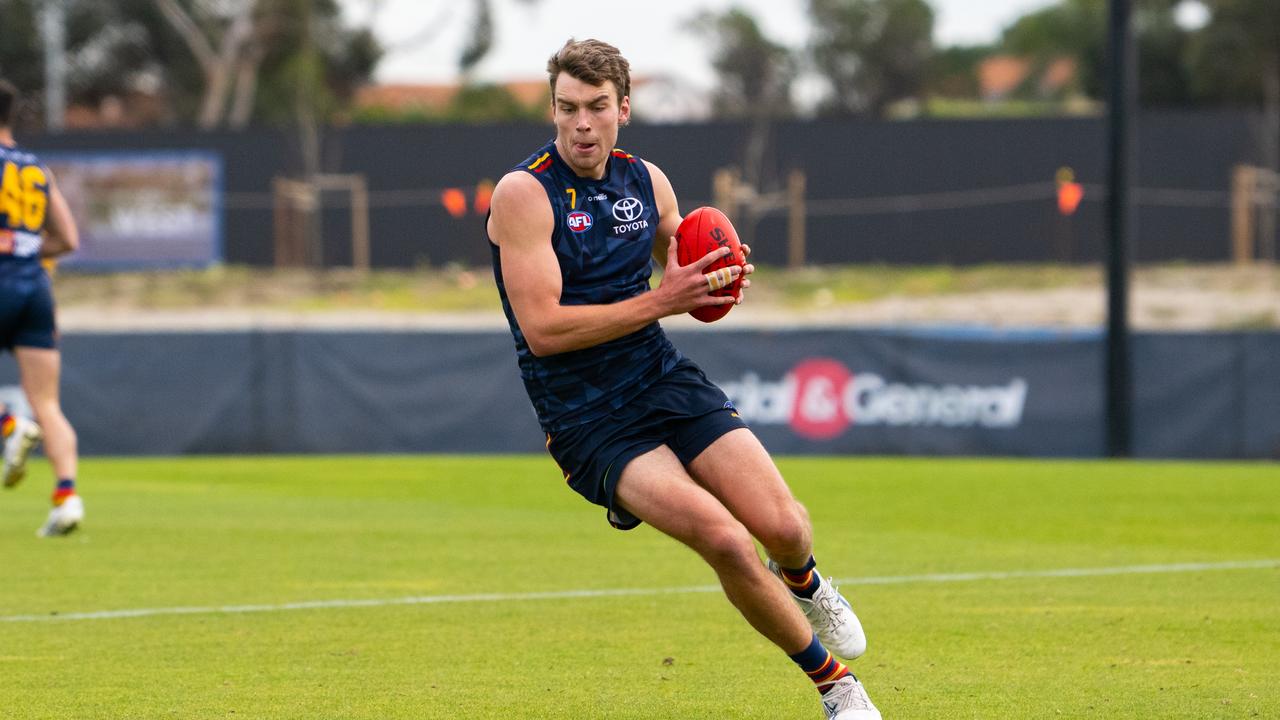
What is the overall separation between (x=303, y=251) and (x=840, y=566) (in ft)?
91.1

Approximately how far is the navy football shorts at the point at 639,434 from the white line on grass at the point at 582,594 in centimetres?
289

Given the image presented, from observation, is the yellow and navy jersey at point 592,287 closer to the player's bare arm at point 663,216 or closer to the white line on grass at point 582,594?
the player's bare arm at point 663,216

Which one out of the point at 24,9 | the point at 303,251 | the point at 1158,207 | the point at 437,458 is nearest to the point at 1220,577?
the point at 437,458

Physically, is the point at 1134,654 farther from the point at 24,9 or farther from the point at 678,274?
the point at 24,9

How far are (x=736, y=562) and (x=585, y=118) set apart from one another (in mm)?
1477

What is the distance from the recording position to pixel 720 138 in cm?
3619

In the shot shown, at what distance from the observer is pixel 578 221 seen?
19.2ft

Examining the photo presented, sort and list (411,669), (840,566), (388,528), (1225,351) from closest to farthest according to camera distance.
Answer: (411,669) → (840,566) → (388,528) → (1225,351)

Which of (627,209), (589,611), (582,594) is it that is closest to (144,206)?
(582,594)

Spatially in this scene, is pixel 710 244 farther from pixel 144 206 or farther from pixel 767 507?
pixel 144 206

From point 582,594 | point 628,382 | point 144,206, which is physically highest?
point 144,206

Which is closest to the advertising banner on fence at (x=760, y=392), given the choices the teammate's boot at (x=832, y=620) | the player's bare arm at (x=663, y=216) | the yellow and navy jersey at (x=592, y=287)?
the player's bare arm at (x=663, y=216)

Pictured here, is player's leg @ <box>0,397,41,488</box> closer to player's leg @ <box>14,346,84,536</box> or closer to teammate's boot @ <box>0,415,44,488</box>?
teammate's boot @ <box>0,415,44,488</box>

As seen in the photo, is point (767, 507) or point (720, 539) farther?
point (767, 507)
